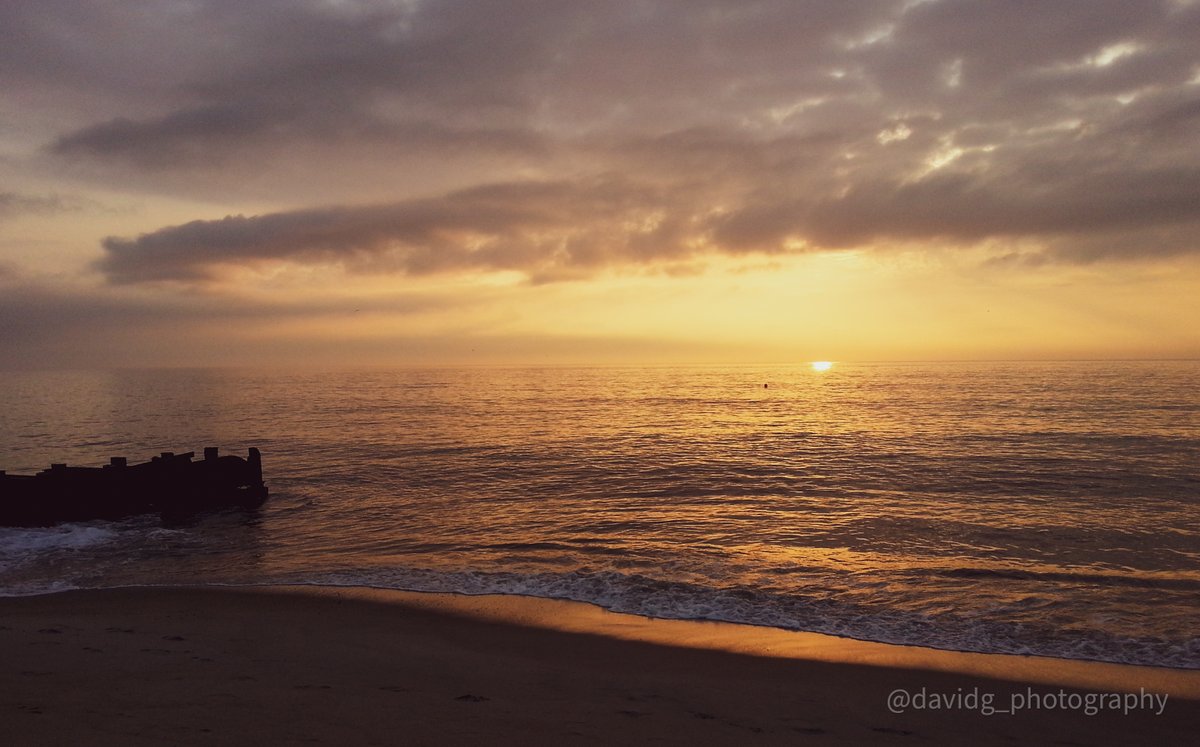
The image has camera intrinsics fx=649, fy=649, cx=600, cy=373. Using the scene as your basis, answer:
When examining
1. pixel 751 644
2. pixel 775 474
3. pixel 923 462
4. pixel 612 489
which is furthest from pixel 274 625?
pixel 923 462

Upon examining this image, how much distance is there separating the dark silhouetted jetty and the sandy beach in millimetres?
9062

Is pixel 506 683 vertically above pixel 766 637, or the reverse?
pixel 506 683

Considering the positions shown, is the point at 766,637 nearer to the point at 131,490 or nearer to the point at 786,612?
the point at 786,612

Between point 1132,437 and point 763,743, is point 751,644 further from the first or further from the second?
point 1132,437

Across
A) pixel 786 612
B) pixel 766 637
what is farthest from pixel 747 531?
pixel 766 637

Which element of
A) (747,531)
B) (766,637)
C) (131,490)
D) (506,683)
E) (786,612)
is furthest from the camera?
(131,490)

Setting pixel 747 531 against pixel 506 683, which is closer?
pixel 506 683

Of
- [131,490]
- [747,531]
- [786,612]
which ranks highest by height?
[131,490]

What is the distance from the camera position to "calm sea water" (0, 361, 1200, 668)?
12.6 metres

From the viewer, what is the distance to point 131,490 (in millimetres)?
21625

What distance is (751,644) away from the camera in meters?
10.8

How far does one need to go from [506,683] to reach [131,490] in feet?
63.1

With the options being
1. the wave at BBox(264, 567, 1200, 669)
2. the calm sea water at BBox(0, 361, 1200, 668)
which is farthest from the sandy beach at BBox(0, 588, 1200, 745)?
the calm sea water at BBox(0, 361, 1200, 668)

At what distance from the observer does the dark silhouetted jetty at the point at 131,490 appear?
63.9 feet
